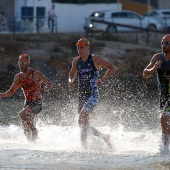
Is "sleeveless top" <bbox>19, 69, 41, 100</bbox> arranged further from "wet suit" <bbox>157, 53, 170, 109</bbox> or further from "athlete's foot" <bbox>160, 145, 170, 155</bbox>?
"athlete's foot" <bbox>160, 145, 170, 155</bbox>

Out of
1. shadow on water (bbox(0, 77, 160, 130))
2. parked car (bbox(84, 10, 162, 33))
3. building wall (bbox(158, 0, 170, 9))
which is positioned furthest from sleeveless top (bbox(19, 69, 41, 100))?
building wall (bbox(158, 0, 170, 9))

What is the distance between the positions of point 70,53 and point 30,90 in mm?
22840

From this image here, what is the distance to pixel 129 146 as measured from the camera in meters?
14.3

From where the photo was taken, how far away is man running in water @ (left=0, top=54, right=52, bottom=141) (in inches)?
567

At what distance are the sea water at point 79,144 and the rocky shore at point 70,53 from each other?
861 centimetres

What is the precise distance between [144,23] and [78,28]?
369cm

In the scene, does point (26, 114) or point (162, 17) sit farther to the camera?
point (162, 17)

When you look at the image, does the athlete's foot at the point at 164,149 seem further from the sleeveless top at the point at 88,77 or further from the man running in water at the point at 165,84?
the sleeveless top at the point at 88,77

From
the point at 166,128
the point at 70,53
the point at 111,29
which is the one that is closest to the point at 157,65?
the point at 166,128

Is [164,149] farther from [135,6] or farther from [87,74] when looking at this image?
[135,6]

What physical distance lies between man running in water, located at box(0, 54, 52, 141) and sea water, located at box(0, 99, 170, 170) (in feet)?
0.93

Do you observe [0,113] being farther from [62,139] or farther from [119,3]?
[119,3]

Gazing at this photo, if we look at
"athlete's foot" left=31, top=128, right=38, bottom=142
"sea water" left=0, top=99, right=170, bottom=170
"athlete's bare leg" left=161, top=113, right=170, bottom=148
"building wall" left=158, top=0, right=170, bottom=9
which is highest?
"building wall" left=158, top=0, right=170, bottom=9

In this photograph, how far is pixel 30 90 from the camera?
1455cm
